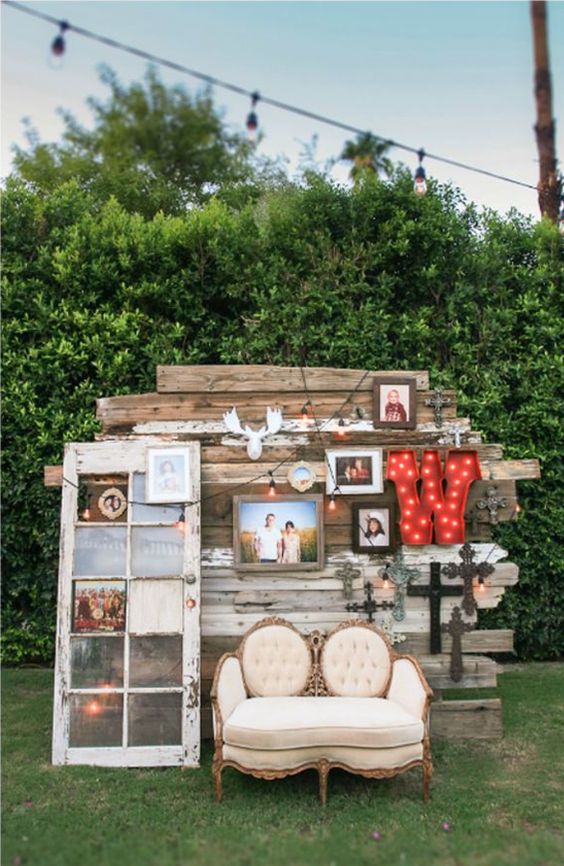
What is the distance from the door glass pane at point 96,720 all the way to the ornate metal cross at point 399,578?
2.07 metres

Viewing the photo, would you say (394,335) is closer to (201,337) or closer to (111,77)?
(201,337)

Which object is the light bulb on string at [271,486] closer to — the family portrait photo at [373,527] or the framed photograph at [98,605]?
the family portrait photo at [373,527]

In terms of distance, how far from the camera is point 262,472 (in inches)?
233

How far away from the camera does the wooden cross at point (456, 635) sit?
572 cm

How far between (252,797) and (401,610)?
1747 millimetres

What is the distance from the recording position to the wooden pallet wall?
578 cm

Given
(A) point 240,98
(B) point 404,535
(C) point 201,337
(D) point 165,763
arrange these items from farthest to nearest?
1. (C) point 201,337
2. (B) point 404,535
3. (D) point 165,763
4. (A) point 240,98

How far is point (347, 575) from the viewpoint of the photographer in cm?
579

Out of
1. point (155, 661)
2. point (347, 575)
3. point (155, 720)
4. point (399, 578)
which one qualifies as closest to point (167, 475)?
point (155, 661)

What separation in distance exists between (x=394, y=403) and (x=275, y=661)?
210 centimetres

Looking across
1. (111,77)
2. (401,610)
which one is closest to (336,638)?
(401,610)

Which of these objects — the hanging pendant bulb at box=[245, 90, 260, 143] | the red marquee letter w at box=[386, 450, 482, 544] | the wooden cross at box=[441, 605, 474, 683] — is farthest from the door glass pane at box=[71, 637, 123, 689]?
the hanging pendant bulb at box=[245, 90, 260, 143]

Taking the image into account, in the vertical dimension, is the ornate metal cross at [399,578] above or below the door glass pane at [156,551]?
below

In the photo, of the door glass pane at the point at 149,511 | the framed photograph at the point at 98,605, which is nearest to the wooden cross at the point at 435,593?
the door glass pane at the point at 149,511
